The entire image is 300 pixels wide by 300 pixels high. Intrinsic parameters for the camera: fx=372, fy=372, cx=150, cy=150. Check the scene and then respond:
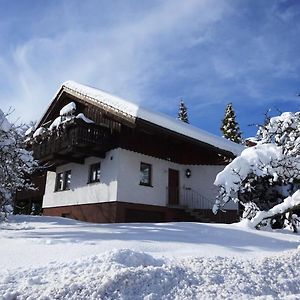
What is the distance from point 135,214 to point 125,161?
2.78 metres

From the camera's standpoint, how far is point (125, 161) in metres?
19.0

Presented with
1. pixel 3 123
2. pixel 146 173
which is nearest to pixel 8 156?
pixel 3 123

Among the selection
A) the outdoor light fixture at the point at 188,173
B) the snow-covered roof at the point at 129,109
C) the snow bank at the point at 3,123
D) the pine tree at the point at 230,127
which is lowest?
the snow bank at the point at 3,123

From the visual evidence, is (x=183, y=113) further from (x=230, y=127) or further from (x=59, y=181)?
(x=59, y=181)

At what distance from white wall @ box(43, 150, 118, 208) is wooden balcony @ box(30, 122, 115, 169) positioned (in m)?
0.57

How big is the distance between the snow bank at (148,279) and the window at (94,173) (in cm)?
1419

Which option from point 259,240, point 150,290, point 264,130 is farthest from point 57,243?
point 264,130

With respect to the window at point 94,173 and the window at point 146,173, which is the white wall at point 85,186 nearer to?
the window at point 94,173

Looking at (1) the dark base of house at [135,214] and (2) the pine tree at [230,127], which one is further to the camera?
(2) the pine tree at [230,127]

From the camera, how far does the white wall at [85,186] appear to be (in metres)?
18.9

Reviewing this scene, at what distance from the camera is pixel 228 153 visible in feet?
67.4

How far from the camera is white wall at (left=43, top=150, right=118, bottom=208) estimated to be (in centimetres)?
1885

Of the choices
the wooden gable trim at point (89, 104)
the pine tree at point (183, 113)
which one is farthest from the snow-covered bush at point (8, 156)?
the pine tree at point (183, 113)

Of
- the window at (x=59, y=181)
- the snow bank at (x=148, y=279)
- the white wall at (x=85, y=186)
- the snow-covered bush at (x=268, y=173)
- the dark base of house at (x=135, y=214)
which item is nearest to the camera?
the snow bank at (x=148, y=279)
